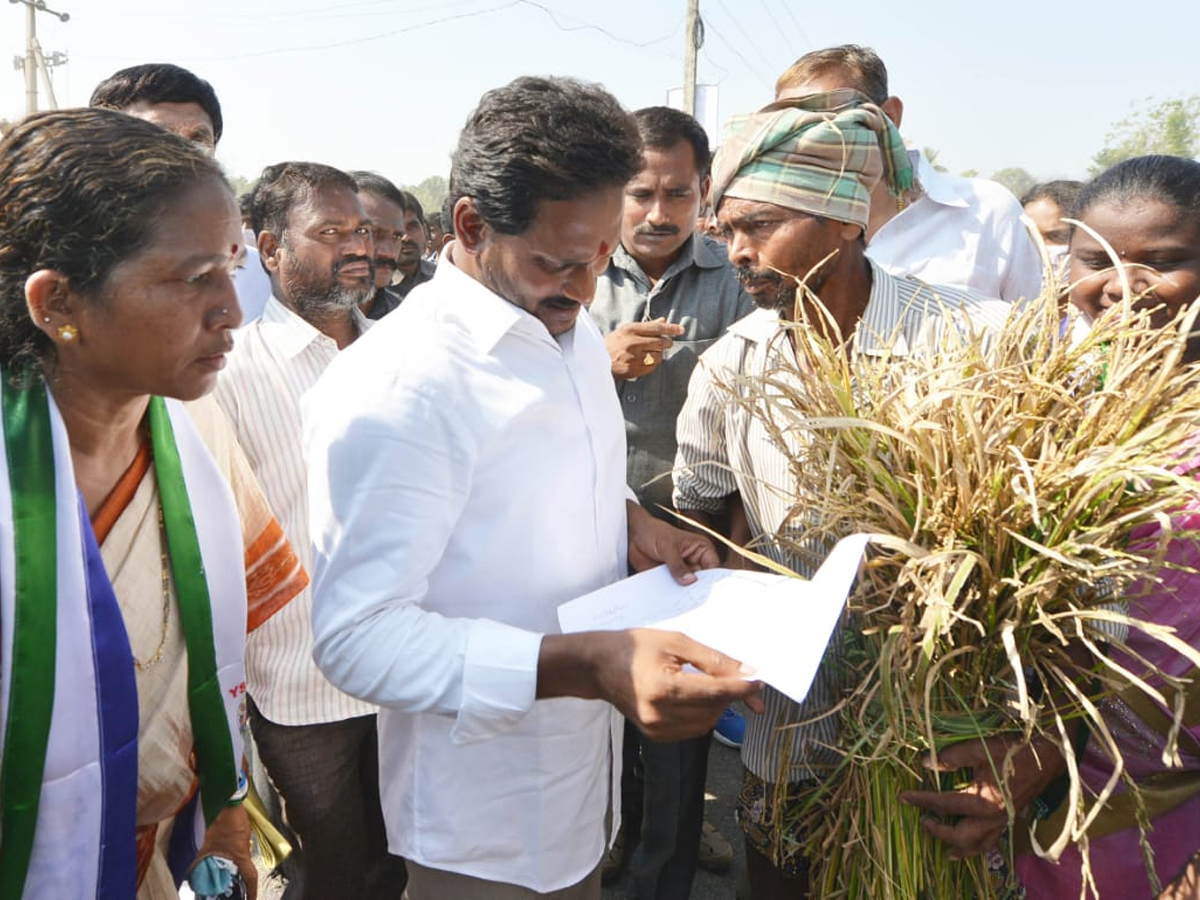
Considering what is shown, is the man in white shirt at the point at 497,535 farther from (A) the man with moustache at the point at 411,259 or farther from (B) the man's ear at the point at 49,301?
(A) the man with moustache at the point at 411,259

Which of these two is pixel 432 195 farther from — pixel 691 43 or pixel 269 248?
pixel 269 248

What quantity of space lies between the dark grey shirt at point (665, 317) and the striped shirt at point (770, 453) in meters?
0.91

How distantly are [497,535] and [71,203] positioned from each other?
0.80 m

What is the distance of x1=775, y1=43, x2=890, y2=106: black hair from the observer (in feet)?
11.2

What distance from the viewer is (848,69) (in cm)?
342

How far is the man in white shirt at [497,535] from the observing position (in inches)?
54.4

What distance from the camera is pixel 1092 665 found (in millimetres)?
1481

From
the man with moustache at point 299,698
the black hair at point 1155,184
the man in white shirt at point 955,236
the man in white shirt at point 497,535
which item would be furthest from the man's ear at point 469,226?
the man in white shirt at point 955,236

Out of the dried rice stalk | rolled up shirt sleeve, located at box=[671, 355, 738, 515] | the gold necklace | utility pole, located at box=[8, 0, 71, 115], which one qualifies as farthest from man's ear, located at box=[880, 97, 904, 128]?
utility pole, located at box=[8, 0, 71, 115]

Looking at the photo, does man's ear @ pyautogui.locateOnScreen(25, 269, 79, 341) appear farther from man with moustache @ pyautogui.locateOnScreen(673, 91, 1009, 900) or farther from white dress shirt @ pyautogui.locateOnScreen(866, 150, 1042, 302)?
white dress shirt @ pyautogui.locateOnScreen(866, 150, 1042, 302)

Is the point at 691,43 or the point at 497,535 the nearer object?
the point at 497,535

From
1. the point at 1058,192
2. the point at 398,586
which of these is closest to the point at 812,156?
the point at 398,586

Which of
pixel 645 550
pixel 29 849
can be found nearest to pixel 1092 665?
pixel 645 550

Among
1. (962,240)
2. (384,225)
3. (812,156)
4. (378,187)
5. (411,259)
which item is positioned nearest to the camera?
(812,156)
